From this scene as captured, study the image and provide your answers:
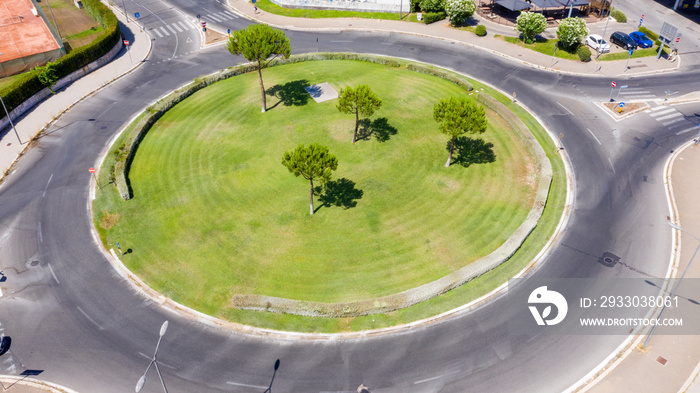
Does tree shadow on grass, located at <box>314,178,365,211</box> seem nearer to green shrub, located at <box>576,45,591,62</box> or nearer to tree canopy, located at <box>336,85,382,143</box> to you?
tree canopy, located at <box>336,85,382,143</box>

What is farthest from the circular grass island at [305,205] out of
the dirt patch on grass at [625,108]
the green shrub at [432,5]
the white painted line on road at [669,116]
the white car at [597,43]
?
the green shrub at [432,5]

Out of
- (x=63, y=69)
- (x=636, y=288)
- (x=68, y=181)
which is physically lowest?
(x=636, y=288)

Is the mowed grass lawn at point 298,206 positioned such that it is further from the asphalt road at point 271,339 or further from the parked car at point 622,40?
the parked car at point 622,40

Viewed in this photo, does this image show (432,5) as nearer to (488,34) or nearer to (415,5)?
(415,5)

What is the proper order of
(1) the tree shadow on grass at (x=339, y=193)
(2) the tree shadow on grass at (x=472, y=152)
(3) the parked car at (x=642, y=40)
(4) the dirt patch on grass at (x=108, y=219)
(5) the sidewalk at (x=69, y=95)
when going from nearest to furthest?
1. (4) the dirt patch on grass at (x=108, y=219)
2. (1) the tree shadow on grass at (x=339, y=193)
3. (2) the tree shadow on grass at (x=472, y=152)
4. (5) the sidewalk at (x=69, y=95)
5. (3) the parked car at (x=642, y=40)

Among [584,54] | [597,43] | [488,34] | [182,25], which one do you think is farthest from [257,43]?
[597,43]

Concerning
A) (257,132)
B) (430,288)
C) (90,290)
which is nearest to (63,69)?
(257,132)

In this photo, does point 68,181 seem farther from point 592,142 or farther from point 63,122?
point 592,142
